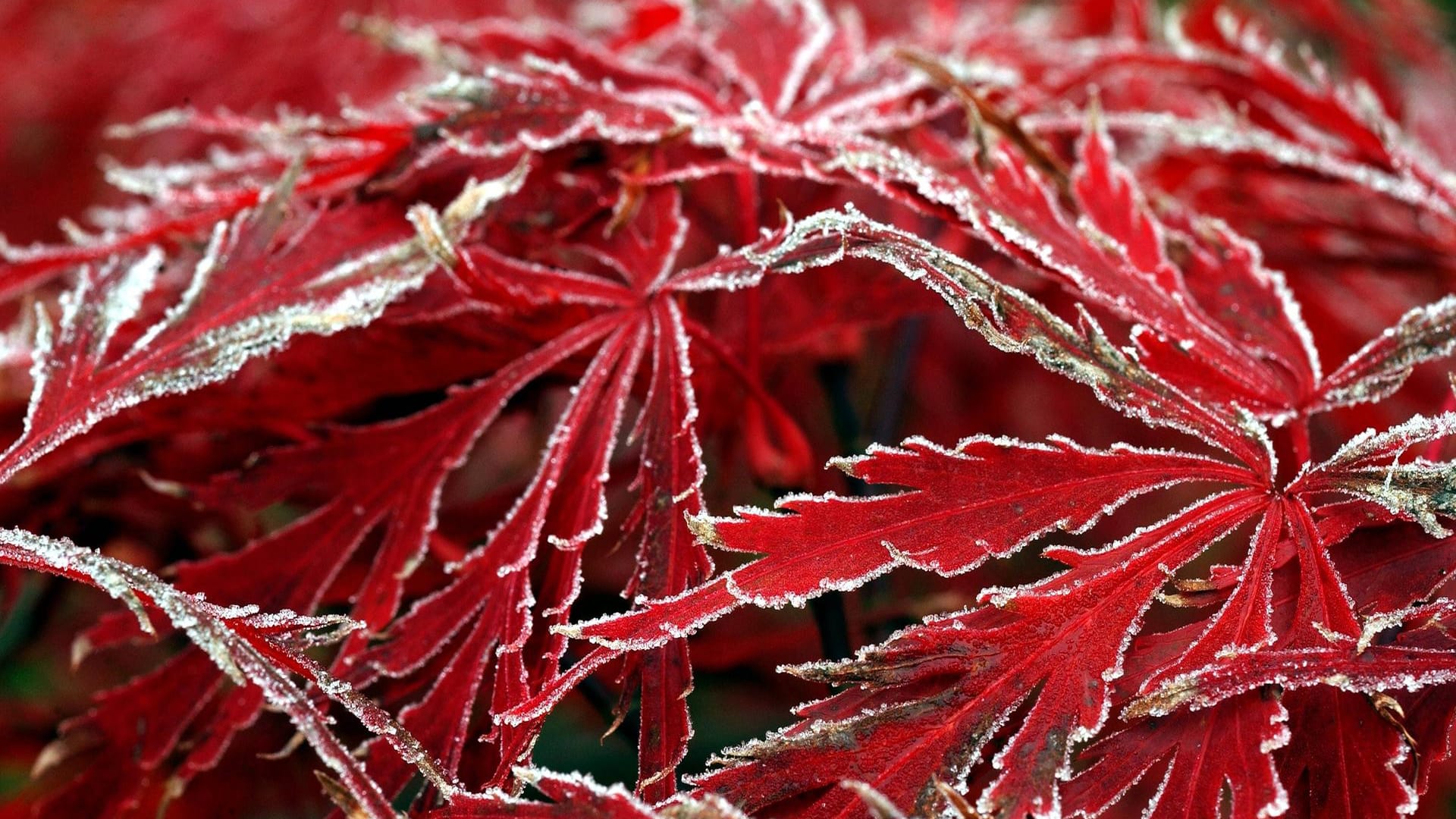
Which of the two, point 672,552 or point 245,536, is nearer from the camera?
point 672,552

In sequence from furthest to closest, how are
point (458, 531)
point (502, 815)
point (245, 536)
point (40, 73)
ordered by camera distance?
point (40, 73) → point (245, 536) → point (458, 531) → point (502, 815)

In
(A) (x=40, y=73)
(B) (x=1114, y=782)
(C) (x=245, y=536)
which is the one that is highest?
(A) (x=40, y=73)

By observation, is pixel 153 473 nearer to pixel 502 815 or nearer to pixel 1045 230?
pixel 502 815

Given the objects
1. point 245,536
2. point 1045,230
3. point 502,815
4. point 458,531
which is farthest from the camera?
point 245,536

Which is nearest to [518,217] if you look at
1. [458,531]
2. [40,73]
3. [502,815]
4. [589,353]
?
[589,353]

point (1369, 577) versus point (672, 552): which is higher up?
point (672, 552)

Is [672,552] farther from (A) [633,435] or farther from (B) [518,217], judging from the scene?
(B) [518,217]
